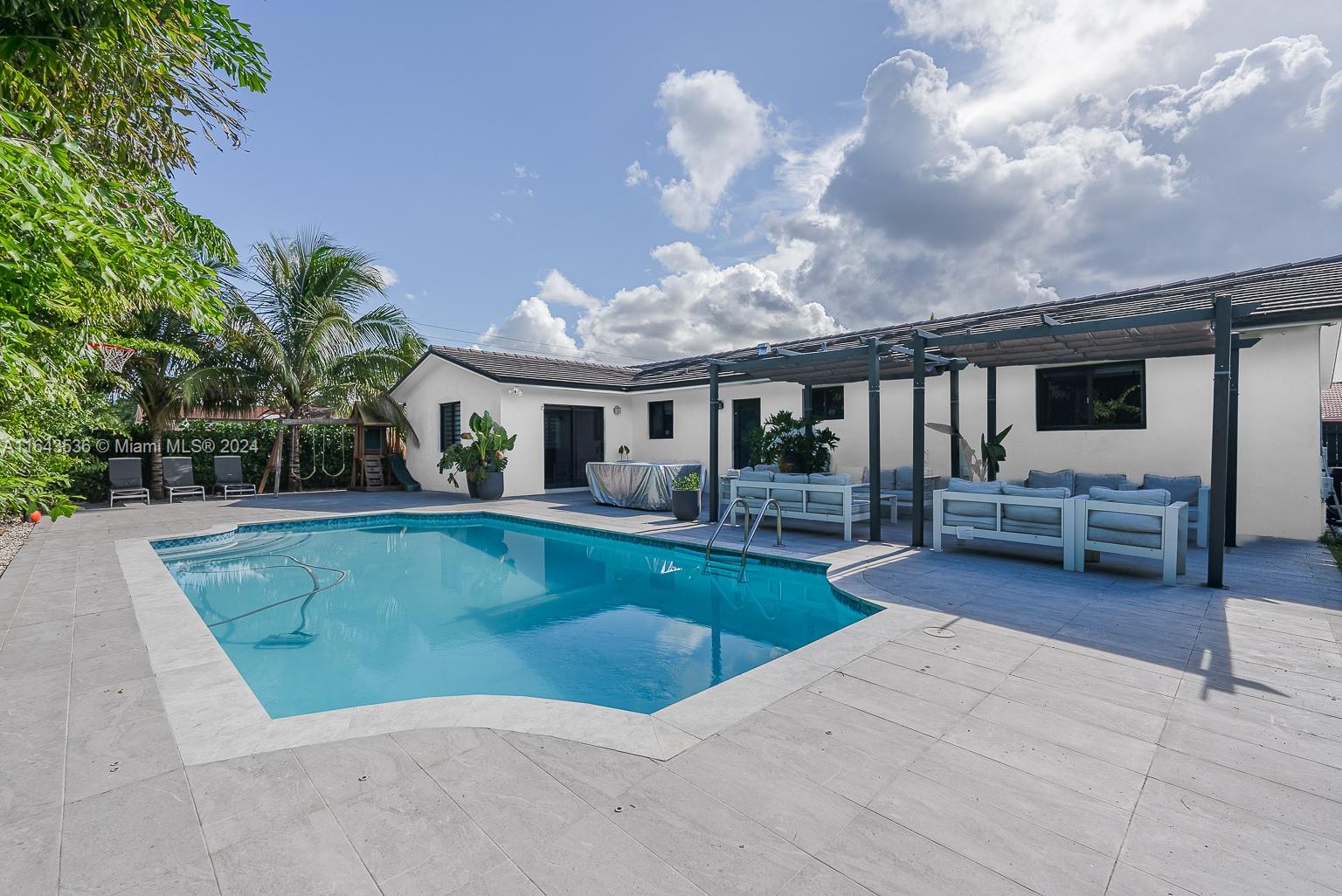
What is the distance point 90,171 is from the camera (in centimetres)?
377

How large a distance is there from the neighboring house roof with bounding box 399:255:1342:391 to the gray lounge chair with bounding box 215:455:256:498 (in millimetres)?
5314

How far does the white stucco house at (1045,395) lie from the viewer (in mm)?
8445

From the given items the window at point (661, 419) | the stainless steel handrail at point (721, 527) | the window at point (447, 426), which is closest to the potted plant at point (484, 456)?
the window at point (447, 426)

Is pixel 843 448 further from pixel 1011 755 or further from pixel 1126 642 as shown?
pixel 1011 755

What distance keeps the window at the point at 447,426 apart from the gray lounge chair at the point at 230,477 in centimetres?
475

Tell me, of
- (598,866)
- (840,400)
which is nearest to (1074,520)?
(598,866)

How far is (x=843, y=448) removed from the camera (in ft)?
45.6

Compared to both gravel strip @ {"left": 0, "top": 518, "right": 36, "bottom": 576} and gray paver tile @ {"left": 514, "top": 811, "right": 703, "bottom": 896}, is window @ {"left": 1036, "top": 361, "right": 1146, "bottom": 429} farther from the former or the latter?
gravel strip @ {"left": 0, "top": 518, "right": 36, "bottom": 576}

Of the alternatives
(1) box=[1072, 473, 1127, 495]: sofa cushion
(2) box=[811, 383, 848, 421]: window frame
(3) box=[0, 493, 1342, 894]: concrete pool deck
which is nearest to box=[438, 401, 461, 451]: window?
(2) box=[811, 383, 848, 421]: window frame

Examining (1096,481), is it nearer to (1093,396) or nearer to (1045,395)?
(1093,396)

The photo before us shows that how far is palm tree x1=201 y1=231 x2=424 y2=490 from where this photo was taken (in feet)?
47.8

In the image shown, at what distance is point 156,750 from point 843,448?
13.0 meters

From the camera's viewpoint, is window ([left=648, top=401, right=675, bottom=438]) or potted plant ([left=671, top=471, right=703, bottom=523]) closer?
potted plant ([left=671, top=471, right=703, bottom=523])

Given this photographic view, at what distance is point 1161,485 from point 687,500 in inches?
287
